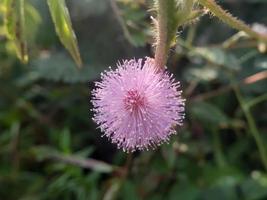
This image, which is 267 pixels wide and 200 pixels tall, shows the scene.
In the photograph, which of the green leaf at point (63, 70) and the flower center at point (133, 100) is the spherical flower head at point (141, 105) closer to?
the flower center at point (133, 100)

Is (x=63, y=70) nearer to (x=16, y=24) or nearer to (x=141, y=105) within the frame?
(x=16, y=24)

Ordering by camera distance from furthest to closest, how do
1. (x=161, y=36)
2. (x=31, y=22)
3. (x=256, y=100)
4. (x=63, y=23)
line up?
(x=31, y=22)
(x=256, y=100)
(x=63, y=23)
(x=161, y=36)

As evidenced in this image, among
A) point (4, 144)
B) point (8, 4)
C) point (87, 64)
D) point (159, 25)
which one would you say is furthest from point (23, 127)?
point (159, 25)

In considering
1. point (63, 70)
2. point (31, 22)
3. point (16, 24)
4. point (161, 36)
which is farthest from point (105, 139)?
point (161, 36)

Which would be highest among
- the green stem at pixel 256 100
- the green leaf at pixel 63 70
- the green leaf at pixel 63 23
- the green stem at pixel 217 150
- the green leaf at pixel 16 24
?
the green leaf at pixel 63 70

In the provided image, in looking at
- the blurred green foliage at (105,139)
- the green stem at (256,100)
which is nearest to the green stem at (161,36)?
the blurred green foliage at (105,139)

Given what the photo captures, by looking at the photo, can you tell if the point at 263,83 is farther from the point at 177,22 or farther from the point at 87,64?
the point at 177,22

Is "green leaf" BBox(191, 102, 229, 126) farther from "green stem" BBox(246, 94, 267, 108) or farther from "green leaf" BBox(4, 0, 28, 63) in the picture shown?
"green leaf" BBox(4, 0, 28, 63)

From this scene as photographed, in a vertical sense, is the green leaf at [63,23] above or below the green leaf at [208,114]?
above
